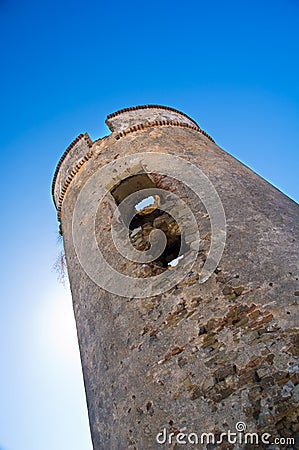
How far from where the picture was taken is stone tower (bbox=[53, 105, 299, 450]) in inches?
108

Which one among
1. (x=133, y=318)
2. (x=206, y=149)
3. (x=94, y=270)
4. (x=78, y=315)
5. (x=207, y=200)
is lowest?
(x=133, y=318)

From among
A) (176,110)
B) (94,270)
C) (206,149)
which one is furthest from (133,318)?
(176,110)

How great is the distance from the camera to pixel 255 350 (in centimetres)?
286

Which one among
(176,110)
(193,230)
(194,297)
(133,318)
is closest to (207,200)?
(193,230)

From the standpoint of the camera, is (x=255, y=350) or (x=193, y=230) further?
(x=193, y=230)

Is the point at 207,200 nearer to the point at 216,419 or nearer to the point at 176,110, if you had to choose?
the point at 216,419

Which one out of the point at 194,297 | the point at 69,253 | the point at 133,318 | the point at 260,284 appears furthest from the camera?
the point at 69,253

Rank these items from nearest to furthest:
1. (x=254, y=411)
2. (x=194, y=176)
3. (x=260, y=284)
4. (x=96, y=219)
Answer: (x=254, y=411)
(x=260, y=284)
(x=194, y=176)
(x=96, y=219)

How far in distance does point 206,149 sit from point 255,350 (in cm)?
330

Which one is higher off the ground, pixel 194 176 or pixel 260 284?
pixel 194 176

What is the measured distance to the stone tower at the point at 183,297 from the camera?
9.02ft

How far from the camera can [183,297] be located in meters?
3.56

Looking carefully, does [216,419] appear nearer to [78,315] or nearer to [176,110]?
[78,315]

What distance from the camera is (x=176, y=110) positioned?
713 centimetres
